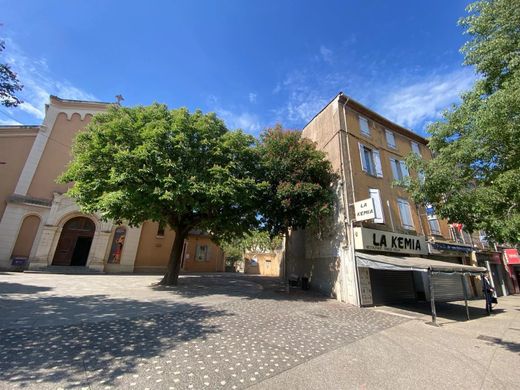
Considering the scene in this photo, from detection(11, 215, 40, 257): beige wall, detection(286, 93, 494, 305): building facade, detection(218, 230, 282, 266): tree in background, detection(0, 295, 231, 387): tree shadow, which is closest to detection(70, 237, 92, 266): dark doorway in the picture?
detection(11, 215, 40, 257): beige wall

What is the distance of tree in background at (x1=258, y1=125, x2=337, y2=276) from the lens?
525 inches

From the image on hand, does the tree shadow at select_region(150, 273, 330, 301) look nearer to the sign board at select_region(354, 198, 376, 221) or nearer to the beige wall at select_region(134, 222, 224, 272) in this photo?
the sign board at select_region(354, 198, 376, 221)

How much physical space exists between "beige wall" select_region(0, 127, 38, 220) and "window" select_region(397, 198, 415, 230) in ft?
88.4

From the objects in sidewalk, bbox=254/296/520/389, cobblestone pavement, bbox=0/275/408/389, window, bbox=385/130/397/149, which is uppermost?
window, bbox=385/130/397/149

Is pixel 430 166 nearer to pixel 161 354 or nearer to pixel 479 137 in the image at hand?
pixel 479 137

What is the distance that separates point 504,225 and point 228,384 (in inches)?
314

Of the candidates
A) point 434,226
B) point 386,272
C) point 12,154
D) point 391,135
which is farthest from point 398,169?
point 12,154

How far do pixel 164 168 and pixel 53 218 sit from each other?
13.4 m

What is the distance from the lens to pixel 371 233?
12898 mm

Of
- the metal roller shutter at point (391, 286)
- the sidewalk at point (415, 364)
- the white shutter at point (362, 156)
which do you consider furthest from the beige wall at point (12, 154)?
the metal roller shutter at point (391, 286)

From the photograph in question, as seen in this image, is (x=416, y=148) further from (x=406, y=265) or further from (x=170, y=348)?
(x=170, y=348)

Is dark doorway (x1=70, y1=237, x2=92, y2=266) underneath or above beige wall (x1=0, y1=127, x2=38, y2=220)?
underneath

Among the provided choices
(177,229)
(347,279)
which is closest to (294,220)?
(347,279)

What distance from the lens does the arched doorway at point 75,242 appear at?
18312 millimetres
